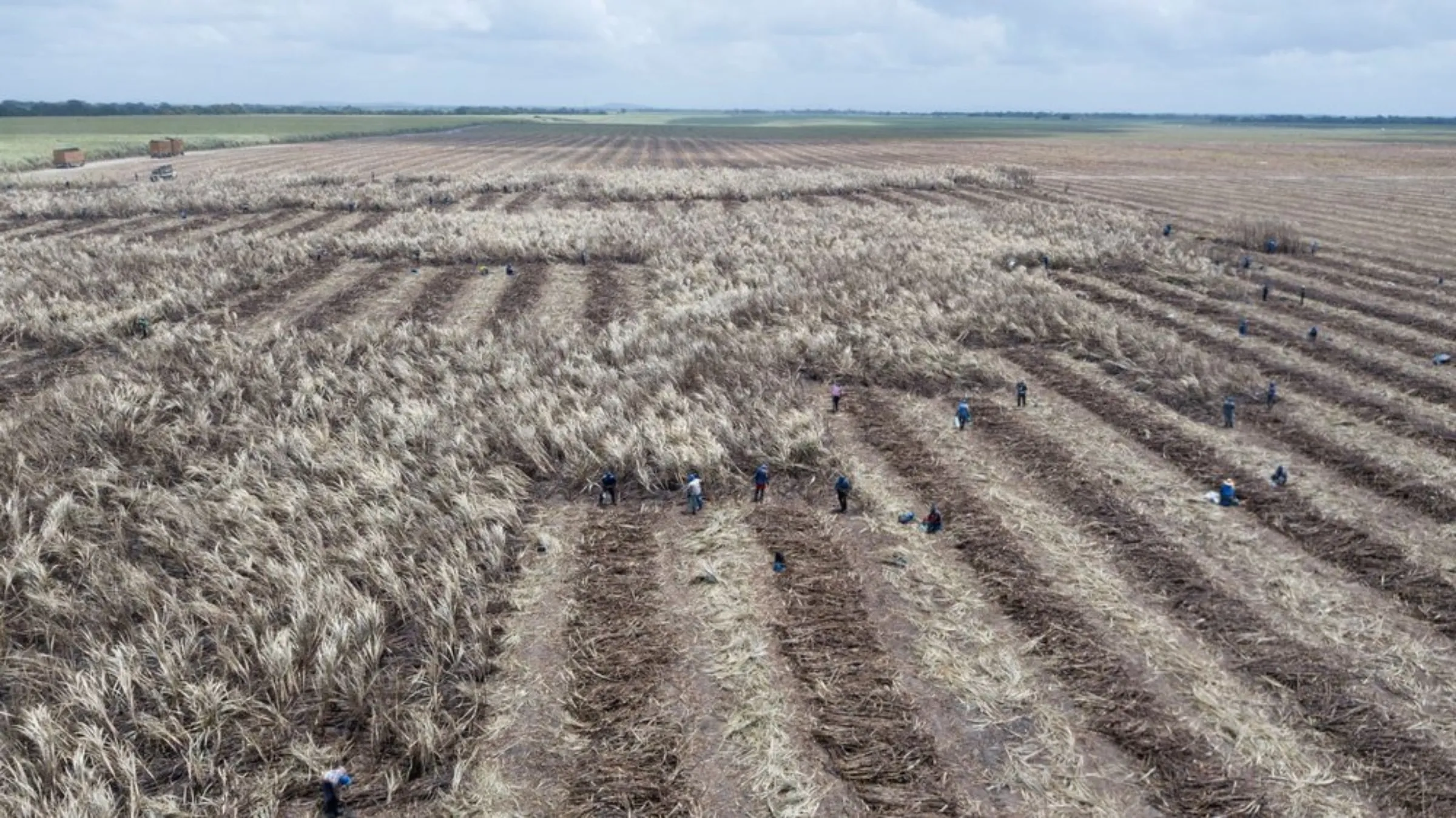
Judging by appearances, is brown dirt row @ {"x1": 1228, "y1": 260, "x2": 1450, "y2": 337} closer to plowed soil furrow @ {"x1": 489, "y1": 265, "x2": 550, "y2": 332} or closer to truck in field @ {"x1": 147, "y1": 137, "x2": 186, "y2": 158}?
plowed soil furrow @ {"x1": 489, "y1": 265, "x2": 550, "y2": 332}

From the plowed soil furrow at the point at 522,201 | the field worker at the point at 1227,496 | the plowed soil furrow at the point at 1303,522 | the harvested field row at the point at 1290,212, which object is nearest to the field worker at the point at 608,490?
the field worker at the point at 1227,496

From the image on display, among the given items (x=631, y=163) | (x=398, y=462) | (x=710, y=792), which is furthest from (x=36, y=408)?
(x=631, y=163)

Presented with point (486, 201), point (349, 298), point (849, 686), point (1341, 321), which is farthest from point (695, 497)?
point (486, 201)

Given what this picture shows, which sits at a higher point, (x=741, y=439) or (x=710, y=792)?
(x=741, y=439)

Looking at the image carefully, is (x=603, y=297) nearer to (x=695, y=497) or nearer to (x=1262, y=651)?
(x=695, y=497)

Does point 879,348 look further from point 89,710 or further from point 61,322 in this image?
point 61,322

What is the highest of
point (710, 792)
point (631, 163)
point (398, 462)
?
point (631, 163)

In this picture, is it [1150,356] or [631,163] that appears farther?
[631,163]
